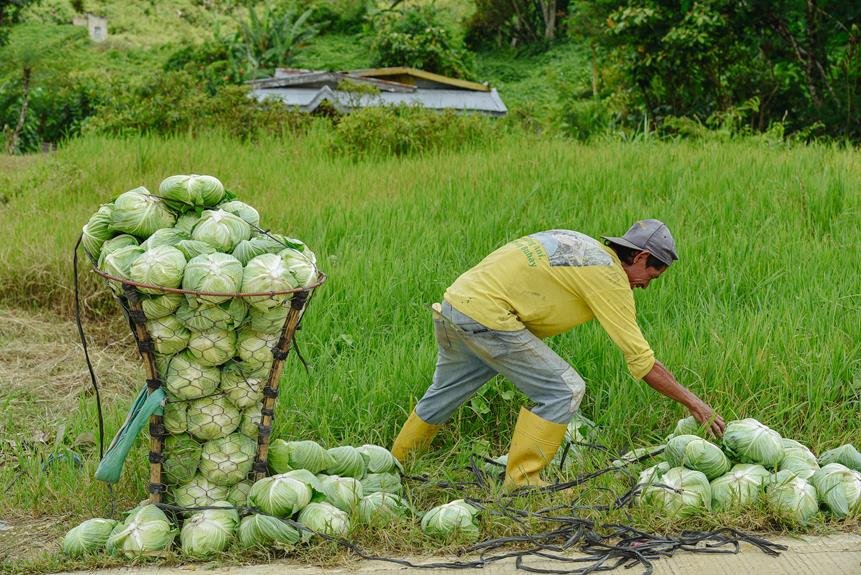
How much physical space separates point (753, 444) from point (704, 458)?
227mm

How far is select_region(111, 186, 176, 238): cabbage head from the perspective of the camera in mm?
3678

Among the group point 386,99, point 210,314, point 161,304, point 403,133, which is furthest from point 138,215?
point 386,99

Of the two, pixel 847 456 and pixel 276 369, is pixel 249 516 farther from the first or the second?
pixel 847 456

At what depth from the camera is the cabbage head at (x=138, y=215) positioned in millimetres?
3678

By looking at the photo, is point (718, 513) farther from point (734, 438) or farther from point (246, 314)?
point (246, 314)

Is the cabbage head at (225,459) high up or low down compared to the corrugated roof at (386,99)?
up

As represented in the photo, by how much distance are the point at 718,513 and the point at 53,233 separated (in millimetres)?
5598

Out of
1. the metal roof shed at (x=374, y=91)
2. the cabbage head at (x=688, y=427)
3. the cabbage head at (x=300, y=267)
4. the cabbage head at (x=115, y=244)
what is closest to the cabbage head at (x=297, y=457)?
the cabbage head at (x=300, y=267)

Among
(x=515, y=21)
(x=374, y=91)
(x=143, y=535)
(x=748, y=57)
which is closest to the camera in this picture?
(x=143, y=535)

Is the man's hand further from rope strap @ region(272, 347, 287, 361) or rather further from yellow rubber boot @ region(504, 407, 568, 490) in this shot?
rope strap @ region(272, 347, 287, 361)

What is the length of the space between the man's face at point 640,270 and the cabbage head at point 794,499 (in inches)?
39.0

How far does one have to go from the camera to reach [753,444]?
409cm

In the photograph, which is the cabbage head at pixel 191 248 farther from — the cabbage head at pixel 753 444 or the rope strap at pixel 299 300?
the cabbage head at pixel 753 444

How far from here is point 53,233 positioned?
7.55m
